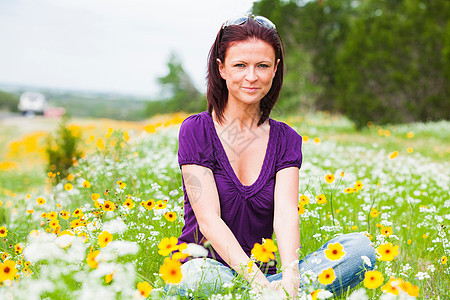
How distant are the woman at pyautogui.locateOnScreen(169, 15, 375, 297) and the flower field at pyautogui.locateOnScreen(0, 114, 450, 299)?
123mm

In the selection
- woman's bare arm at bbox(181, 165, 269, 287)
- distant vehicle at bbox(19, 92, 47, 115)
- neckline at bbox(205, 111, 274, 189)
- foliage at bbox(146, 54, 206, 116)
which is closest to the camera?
woman's bare arm at bbox(181, 165, 269, 287)

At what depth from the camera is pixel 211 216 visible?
202cm

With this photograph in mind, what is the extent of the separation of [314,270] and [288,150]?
0.68 m

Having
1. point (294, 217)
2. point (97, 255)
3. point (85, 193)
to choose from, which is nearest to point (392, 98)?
point (85, 193)

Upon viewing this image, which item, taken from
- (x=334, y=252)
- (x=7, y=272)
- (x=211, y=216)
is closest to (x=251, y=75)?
(x=211, y=216)

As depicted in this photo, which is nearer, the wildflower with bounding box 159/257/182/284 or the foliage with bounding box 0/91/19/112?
the wildflower with bounding box 159/257/182/284

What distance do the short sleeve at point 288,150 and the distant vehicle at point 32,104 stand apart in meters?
31.3

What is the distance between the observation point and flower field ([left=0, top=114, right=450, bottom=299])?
1521 millimetres

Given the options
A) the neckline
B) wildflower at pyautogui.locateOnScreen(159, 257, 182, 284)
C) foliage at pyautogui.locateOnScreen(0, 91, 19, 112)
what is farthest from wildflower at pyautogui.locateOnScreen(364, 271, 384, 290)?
foliage at pyautogui.locateOnScreen(0, 91, 19, 112)

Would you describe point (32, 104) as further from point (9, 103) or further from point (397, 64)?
point (397, 64)

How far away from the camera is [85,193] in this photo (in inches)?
156

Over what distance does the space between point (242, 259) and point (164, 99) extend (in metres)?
16.5

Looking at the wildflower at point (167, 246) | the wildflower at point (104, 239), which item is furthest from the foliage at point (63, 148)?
the wildflower at point (167, 246)

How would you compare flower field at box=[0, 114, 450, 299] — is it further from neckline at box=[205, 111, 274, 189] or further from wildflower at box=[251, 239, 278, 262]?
neckline at box=[205, 111, 274, 189]
